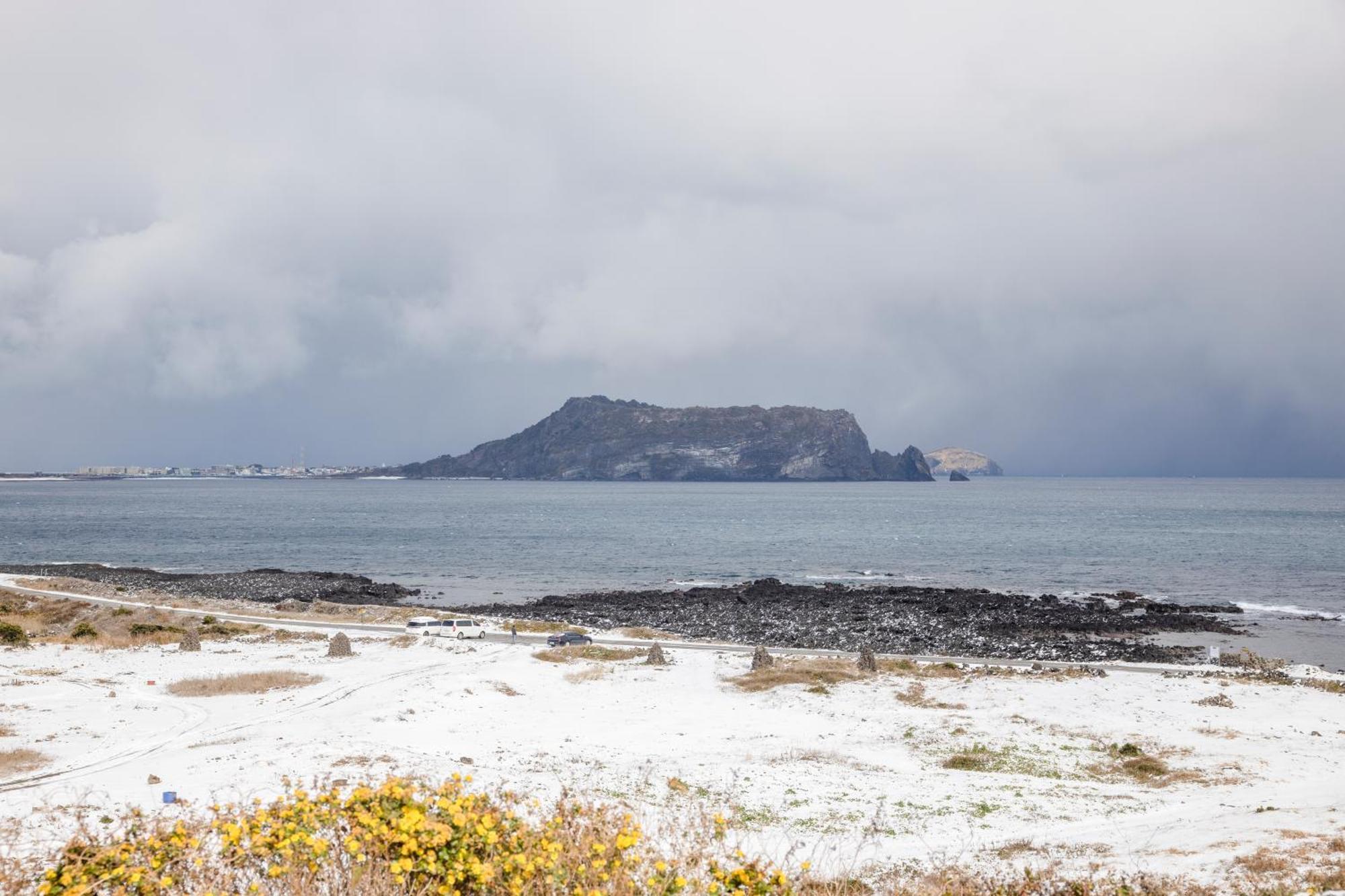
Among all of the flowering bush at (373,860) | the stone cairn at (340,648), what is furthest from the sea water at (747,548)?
the flowering bush at (373,860)

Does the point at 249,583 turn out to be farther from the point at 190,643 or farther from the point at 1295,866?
the point at 1295,866

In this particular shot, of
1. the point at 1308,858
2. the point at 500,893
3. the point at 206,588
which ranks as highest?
the point at 500,893

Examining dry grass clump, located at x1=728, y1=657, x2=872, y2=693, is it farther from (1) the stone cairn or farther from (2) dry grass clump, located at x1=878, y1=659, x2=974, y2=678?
(1) the stone cairn

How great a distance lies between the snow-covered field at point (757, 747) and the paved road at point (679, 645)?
464 centimetres

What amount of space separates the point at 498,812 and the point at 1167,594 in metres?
67.8

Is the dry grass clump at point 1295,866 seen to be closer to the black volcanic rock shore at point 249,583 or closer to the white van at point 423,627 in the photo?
the white van at point 423,627

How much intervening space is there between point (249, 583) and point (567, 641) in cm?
4369

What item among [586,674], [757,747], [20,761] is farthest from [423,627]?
[20,761]

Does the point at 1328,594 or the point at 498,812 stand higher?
the point at 498,812

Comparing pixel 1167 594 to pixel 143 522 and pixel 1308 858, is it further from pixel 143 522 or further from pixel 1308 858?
pixel 143 522

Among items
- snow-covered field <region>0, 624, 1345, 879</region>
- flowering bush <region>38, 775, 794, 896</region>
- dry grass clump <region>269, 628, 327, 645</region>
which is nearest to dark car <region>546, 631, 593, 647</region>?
snow-covered field <region>0, 624, 1345, 879</region>

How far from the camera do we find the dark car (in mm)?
39312

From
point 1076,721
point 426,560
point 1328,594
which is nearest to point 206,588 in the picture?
point 426,560

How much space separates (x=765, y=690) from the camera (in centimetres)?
2922
